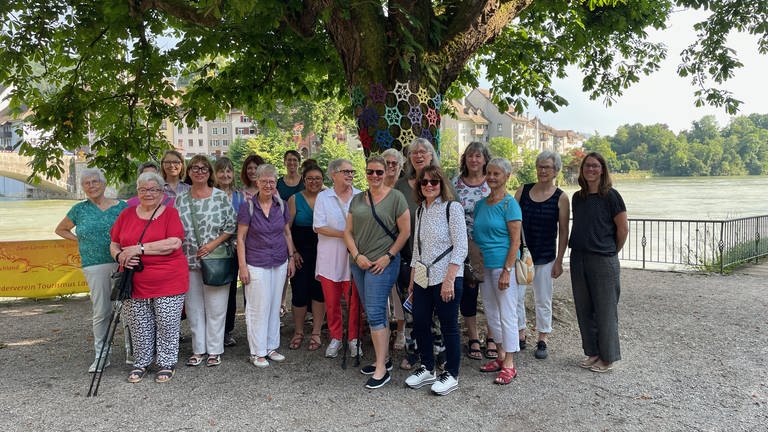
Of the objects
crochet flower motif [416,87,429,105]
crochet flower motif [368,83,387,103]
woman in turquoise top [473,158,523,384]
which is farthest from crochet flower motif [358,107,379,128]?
woman in turquoise top [473,158,523,384]

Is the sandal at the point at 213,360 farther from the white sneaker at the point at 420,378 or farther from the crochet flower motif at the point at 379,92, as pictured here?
the crochet flower motif at the point at 379,92

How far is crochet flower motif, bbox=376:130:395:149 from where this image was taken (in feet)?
18.5

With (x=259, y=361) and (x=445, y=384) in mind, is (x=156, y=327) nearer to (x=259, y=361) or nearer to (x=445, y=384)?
(x=259, y=361)

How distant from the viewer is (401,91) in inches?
219

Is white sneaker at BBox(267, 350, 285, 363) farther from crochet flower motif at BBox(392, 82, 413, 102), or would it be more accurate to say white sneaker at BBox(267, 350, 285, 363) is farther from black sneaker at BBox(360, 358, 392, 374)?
crochet flower motif at BBox(392, 82, 413, 102)

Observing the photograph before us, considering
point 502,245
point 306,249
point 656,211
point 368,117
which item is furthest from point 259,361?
point 656,211

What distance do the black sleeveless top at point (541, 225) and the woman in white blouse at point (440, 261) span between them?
1163 millimetres

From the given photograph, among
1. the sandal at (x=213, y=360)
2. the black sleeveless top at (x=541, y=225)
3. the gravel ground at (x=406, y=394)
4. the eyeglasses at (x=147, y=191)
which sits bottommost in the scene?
the gravel ground at (x=406, y=394)

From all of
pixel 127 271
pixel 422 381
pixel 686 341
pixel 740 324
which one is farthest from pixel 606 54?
pixel 127 271

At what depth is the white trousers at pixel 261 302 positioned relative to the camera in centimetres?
468

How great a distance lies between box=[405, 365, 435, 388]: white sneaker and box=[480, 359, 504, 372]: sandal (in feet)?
1.82

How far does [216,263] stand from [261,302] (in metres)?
0.53

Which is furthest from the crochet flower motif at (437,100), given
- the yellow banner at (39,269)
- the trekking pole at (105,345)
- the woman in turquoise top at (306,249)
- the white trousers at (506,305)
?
the yellow banner at (39,269)

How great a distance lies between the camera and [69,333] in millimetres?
6352
